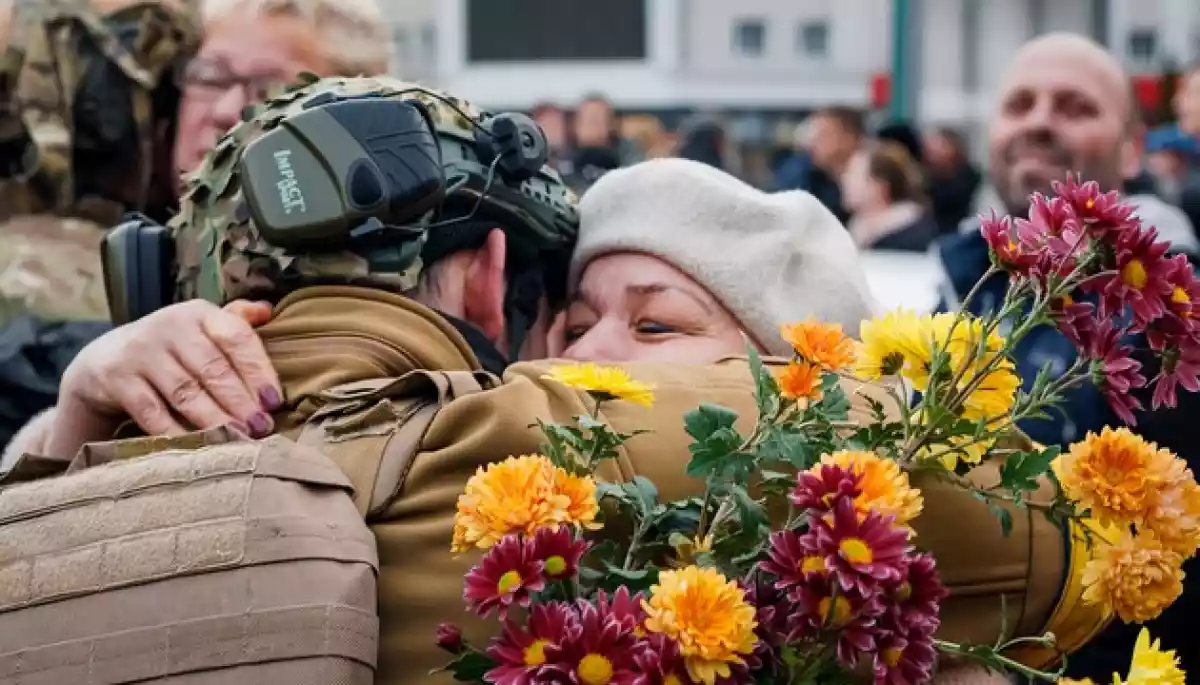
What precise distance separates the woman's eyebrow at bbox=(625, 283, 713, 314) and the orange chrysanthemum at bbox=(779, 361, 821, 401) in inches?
27.1

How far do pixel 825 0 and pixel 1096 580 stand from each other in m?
21.9

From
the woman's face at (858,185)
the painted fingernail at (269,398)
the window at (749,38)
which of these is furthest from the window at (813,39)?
the painted fingernail at (269,398)

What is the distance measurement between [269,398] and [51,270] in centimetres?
155

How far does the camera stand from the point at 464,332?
2004 mm

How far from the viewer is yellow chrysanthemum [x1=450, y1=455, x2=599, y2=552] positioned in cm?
147

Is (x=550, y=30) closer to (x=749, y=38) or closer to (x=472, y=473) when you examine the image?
(x=749, y=38)

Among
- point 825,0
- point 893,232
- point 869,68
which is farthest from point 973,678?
point 825,0

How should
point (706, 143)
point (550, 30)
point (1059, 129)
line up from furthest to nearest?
point (550, 30)
point (706, 143)
point (1059, 129)

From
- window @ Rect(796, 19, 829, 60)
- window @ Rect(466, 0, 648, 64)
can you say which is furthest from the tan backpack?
window @ Rect(796, 19, 829, 60)

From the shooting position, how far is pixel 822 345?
5.22 ft

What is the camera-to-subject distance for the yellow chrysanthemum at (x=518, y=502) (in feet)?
4.82

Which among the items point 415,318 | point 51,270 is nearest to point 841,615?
point 415,318

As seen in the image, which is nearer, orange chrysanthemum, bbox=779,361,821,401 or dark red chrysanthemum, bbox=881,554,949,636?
dark red chrysanthemum, bbox=881,554,949,636

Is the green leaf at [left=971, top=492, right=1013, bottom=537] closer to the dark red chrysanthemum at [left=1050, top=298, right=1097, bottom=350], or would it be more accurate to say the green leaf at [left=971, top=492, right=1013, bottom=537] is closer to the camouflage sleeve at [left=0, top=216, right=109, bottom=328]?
the dark red chrysanthemum at [left=1050, top=298, right=1097, bottom=350]
